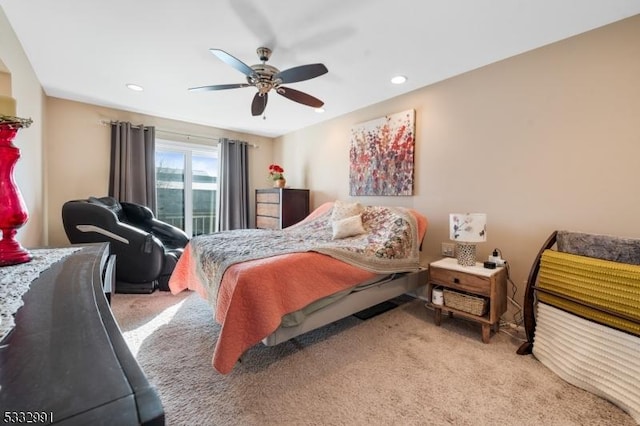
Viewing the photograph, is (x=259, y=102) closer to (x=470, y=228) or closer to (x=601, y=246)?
(x=470, y=228)

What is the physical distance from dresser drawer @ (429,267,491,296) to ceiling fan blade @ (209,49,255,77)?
2267 millimetres

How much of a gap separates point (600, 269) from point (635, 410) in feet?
2.38

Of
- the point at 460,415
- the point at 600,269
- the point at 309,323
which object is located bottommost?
the point at 460,415

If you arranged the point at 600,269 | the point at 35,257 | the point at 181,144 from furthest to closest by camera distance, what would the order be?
the point at 181,144, the point at 600,269, the point at 35,257

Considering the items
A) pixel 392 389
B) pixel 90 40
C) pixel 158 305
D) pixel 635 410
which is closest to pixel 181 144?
pixel 90 40

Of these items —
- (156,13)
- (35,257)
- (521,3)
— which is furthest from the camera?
(156,13)

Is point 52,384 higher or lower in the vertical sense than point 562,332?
higher

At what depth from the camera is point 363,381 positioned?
66.4 inches

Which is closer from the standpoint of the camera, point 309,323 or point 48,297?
point 48,297

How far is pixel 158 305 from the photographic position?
110 inches

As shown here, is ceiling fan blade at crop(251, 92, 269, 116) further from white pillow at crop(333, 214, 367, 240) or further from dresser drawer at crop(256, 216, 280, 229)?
dresser drawer at crop(256, 216, 280, 229)

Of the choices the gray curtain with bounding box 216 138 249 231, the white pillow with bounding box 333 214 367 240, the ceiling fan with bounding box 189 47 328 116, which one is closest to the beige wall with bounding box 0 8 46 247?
the ceiling fan with bounding box 189 47 328 116

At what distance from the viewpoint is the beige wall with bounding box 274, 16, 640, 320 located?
1.87 meters

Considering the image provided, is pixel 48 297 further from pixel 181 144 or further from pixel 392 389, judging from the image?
pixel 181 144
